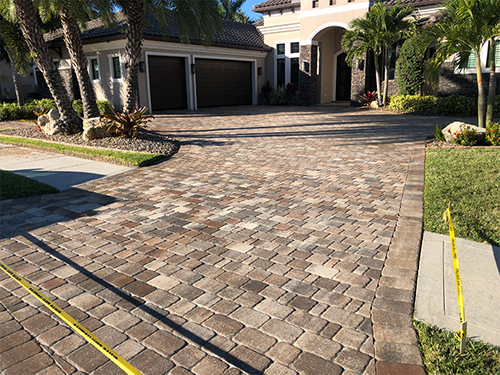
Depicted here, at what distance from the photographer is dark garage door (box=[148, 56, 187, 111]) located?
20.5 m

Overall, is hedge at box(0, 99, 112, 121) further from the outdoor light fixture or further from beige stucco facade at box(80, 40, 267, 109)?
the outdoor light fixture

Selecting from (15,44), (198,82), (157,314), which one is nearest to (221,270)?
(157,314)

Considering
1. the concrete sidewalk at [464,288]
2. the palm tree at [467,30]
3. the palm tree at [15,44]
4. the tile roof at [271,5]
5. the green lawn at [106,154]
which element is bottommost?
the concrete sidewalk at [464,288]

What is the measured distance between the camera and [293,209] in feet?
19.9

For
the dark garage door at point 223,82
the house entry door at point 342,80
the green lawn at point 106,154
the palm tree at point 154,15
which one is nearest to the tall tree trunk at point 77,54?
the palm tree at point 154,15

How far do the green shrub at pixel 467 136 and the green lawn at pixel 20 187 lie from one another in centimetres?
946

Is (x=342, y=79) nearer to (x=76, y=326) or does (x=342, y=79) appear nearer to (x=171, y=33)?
(x=171, y=33)

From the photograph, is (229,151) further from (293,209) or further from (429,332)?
(429,332)

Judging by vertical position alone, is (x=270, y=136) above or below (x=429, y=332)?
above

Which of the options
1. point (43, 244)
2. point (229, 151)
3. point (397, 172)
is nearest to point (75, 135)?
point (229, 151)

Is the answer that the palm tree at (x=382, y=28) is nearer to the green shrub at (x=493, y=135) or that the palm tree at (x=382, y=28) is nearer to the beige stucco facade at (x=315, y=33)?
the beige stucco facade at (x=315, y=33)

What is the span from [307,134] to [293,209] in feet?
24.8

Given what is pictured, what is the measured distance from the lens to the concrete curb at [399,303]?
112 inches

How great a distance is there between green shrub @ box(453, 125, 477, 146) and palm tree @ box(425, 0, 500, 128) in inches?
47.8
